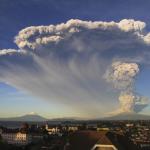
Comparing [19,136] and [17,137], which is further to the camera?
[19,136]

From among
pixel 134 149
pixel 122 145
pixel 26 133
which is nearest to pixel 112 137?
pixel 122 145

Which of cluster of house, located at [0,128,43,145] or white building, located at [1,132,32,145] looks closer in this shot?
cluster of house, located at [0,128,43,145]

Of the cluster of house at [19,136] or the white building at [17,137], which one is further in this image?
the white building at [17,137]

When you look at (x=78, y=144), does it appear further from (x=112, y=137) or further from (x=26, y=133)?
(x=26, y=133)

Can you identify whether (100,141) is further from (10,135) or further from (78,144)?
(10,135)

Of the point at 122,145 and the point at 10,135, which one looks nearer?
the point at 122,145

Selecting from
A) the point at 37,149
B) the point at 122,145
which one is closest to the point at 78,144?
the point at 122,145

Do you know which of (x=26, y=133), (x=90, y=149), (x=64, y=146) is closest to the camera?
(x=90, y=149)

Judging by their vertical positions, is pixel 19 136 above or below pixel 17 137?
above

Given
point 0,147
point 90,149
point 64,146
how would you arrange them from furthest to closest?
point 0,147, point 64,146, point 90,149
